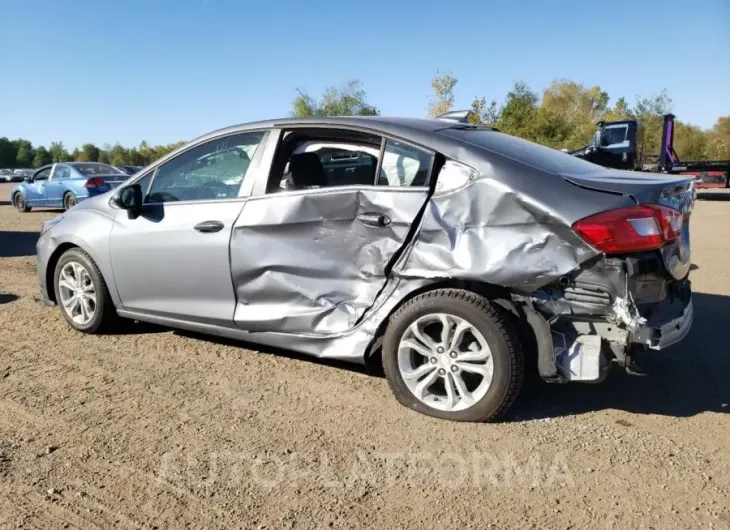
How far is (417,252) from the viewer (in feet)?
12.0

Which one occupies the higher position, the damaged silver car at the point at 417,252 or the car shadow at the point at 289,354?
the damaged silver car at the point at 417,252

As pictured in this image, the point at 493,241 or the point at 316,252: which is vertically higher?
the point at 493,241

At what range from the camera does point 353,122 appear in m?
→ 4.10

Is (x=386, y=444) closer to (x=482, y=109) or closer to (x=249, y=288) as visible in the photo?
(x=249, y=288)

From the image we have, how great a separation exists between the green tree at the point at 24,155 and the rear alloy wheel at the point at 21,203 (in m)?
85.3

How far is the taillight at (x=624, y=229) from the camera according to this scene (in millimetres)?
3207

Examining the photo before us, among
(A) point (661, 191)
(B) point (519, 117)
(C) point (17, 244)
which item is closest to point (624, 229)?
(A) point (661, 191)

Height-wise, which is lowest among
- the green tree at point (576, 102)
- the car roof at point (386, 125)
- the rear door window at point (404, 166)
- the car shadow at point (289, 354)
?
the car shadow at point (289, 354)

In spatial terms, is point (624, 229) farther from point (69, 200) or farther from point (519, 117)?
point (519, 117)

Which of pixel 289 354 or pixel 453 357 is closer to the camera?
pixel 453 357

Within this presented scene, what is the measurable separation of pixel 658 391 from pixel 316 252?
2.37 meters

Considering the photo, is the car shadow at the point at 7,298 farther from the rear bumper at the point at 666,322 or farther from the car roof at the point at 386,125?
the rear bumper at the point at 666,322

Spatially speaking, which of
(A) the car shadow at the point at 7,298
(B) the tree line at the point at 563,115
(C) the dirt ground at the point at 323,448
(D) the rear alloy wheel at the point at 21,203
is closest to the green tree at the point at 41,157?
(B) the tree line at the point at 563,115

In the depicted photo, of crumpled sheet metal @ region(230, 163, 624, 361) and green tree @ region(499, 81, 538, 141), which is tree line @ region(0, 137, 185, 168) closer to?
green tree @ region(499, 81, 538, 141)
